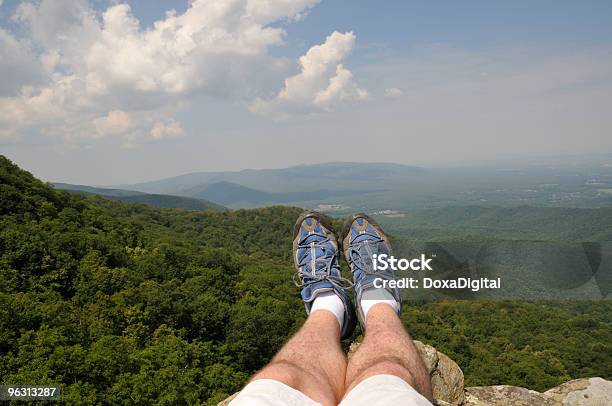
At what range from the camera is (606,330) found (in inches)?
1608

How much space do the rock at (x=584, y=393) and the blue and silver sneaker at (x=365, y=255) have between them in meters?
3.01

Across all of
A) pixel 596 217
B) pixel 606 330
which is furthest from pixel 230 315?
pixel 596 217

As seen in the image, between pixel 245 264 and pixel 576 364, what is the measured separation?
116ft

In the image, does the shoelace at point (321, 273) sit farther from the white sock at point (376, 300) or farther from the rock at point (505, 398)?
the rock at point (505, 398)

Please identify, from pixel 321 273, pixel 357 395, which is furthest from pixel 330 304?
pixel 357 395

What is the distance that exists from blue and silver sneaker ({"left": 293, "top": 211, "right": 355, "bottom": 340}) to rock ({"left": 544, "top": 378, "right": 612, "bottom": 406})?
332 cm

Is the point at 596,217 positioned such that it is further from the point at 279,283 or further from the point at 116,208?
the point at 116,208

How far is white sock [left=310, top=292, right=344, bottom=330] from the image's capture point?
130 inches

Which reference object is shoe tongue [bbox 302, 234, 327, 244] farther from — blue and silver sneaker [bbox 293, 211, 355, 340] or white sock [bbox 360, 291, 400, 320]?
white sock [bbox 360, 291, 400, 320]

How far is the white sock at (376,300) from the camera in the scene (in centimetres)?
328

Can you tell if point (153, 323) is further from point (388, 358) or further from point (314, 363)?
point (388, 358)

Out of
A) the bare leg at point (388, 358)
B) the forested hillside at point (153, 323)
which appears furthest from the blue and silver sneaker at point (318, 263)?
the forested hillside at point (153, 323)

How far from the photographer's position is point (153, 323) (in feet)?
65.2

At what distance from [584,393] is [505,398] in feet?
3.46
